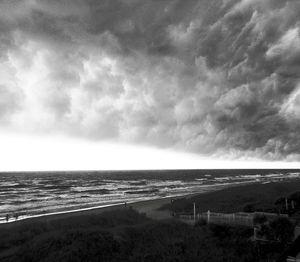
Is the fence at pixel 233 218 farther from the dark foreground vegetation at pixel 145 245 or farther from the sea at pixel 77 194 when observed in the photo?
the sea at pixel 77 194

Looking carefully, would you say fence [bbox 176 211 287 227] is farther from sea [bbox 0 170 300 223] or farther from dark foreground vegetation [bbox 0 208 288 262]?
sea [bbox 0 170 300 223]

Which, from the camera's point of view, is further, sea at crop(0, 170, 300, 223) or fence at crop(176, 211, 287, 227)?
sea at crop(0, 170, 300, 223)

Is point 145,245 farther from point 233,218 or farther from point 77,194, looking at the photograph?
point 77,194

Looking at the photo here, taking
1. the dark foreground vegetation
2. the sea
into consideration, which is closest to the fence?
the dark foreground vegetation

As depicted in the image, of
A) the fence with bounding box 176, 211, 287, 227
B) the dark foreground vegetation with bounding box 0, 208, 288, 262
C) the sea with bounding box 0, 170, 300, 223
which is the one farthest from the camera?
the sea with bounding box 0, 170, 300, 223

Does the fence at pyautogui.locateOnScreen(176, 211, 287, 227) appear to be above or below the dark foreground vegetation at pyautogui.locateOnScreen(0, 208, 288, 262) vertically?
above

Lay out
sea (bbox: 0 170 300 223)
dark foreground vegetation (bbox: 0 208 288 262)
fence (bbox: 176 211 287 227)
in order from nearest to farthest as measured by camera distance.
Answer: dark foreground vegetation (bbox: 0 208 288 262), fence (bbox: 176 211 287 227), sea (bbox: 0 170 300 223)

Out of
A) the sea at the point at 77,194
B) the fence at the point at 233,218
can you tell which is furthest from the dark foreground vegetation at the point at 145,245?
the sea at the point at 77,194

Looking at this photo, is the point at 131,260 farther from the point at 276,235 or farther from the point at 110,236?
the point at 276,235
